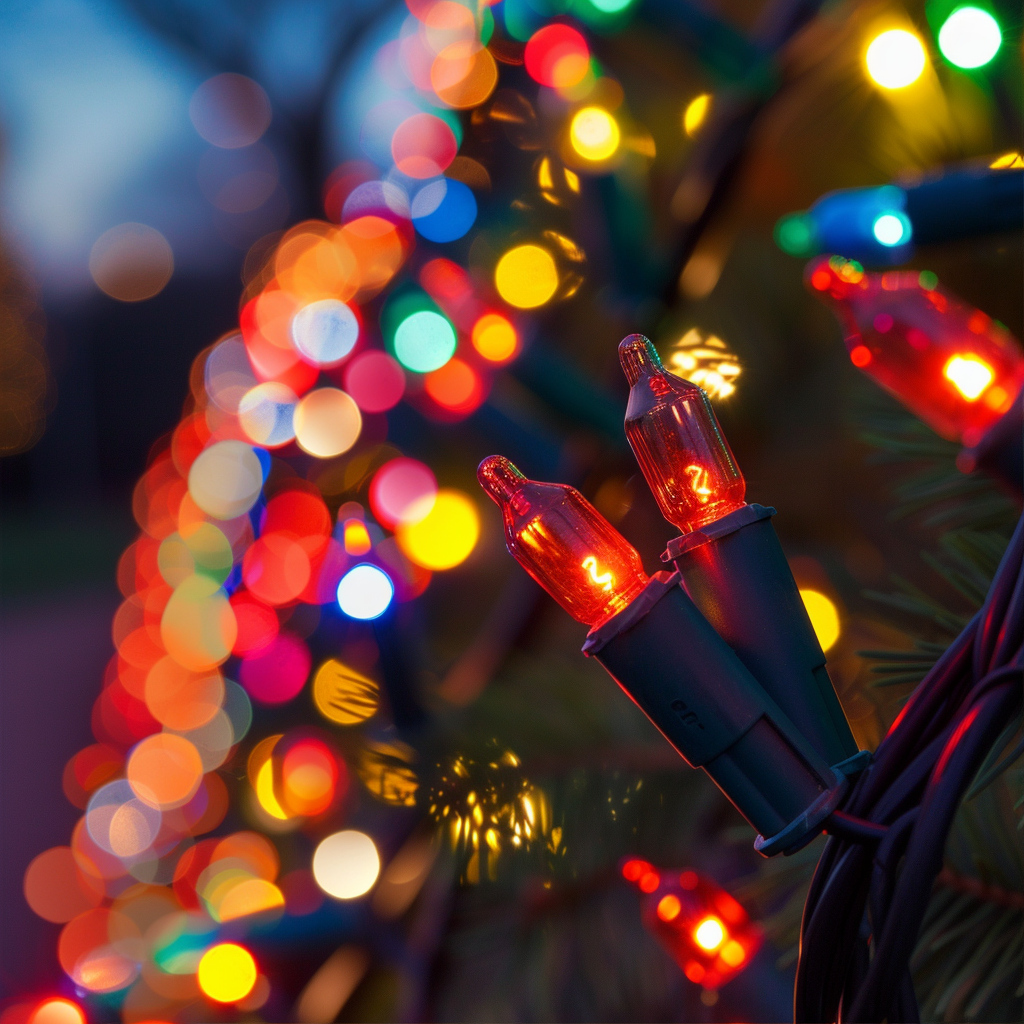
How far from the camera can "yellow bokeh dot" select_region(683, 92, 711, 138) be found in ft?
1.47

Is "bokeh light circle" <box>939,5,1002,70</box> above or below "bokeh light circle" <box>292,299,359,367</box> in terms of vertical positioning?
below

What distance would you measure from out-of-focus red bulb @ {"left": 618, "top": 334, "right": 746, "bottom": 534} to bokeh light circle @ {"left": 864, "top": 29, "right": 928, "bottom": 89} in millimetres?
256

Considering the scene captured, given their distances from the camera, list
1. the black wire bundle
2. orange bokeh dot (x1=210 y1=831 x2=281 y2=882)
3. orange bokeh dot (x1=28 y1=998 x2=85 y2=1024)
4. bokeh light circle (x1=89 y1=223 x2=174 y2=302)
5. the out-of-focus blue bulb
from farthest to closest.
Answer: bokeh light circle (x1=89 y1=223 x2=174 y2=302)
orange bokeh dot (x1=210 y1=831 x2=281 y2=882)
orange bokeh dot (x1=28 y1=998 x2=85 y2=1024)
the out-of-focus blue bulb
the black wire bundle

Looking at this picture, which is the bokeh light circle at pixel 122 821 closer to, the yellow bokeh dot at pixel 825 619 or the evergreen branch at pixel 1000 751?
the yellow bokeh dot at pixel 825 619

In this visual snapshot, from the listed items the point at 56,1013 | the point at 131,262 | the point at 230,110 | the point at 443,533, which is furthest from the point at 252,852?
the point at 131,262

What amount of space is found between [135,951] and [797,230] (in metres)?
0.72

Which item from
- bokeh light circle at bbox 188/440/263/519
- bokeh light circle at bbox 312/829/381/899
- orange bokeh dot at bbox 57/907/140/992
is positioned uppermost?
bokeh light circle at bbox 188/440/263/519

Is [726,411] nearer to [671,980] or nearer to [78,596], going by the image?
[671,980]

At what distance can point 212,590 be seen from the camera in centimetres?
105

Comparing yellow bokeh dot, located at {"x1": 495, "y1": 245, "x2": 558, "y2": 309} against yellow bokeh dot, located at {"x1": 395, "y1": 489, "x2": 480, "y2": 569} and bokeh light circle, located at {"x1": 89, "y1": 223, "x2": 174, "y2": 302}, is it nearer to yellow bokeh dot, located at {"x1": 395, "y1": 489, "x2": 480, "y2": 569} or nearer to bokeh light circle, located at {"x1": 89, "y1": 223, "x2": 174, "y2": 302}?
yellow bokeh dot, located at {"x1": 395, "y1": 489, "x2": 480, "y2": 569}

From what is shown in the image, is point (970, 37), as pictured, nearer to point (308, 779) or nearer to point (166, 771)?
point (308, 779)

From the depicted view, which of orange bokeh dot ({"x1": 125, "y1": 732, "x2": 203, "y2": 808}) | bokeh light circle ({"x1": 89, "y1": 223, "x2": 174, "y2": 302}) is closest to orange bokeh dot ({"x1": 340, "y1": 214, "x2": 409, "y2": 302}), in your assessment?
orange bokeh dot ({"x1": 125, "y1": 732, "x2": 203, "y2": 808})

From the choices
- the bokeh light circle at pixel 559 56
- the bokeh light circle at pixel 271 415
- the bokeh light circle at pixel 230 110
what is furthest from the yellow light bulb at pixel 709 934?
the bokeh light circle at pixel 230 110

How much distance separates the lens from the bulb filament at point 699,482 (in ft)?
0.51
